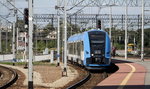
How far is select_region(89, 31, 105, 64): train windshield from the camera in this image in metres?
32.0

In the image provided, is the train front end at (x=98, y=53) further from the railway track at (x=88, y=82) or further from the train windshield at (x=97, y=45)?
the railway track at (x=88, y=82)

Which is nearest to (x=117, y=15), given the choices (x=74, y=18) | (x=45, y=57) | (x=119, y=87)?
(x=74, y=18)

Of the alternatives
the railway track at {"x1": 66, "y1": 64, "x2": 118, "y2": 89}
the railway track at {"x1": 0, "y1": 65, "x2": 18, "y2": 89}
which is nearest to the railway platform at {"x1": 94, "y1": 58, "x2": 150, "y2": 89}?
the railway track at {"x1": 66, "y1": 64, "x2": 118, "y2": 89}

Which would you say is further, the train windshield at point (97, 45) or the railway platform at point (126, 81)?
the train windshield at point (97, 45)

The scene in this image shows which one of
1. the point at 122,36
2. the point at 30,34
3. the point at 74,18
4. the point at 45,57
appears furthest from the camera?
the point at 122,36

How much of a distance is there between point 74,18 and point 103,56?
5217 cm

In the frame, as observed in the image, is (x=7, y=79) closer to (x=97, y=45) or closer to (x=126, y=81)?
(x=97, y=45)

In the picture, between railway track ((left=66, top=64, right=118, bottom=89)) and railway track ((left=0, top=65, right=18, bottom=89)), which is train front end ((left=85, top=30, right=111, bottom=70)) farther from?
railway track ((left=0, top=65, right=18, bottom=89))

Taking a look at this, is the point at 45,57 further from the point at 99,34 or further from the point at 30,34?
the point at 30,34

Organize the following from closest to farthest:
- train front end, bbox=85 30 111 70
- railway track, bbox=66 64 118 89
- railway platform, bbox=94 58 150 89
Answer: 1. railway platform, bbox=94 58 150 89
2. railway track, bbox=66 64 118 89
3. train front end, bbox=85 30 111 70

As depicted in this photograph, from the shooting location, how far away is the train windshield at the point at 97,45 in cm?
3203

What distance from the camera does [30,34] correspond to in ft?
54.0

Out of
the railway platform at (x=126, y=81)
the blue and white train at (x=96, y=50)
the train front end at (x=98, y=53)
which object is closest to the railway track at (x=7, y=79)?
the railway platform at (x=126, y=81)

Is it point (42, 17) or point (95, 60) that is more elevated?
point (42, 17)
